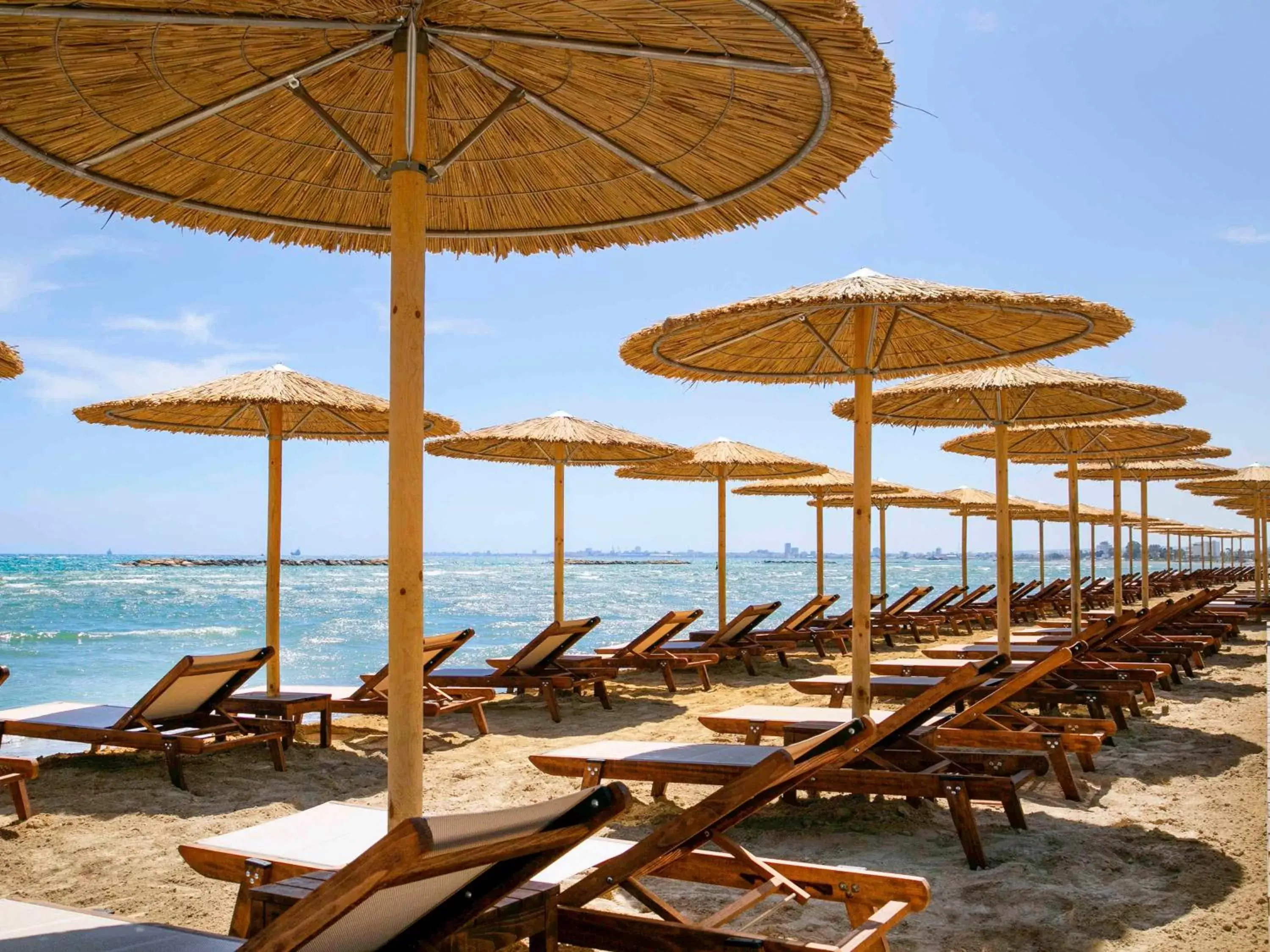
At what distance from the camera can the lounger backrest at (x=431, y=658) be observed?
6543 mm

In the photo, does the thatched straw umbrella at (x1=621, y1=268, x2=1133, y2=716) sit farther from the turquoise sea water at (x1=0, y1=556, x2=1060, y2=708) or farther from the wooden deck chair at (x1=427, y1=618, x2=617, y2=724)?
the turquoise sea water at (x1=0, y1=556, x2=1060, y2=708)

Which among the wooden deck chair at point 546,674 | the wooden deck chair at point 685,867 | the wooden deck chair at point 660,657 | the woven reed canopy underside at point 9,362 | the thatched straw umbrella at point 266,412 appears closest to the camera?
the wooden deck chair at point 685,867

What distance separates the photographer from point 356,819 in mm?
3150

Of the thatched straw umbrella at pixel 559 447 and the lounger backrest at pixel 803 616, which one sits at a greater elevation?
the thatched straw umbrella at pixel 559 447

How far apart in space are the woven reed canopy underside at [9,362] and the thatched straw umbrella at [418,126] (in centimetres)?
140

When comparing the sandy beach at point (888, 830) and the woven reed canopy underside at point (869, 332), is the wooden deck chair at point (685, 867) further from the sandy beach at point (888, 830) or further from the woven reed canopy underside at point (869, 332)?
the woven reed canopy underside at point (869, 332)

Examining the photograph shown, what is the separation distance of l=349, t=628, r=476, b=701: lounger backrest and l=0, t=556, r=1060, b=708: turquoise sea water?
28.7 ft

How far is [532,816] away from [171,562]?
111 metres

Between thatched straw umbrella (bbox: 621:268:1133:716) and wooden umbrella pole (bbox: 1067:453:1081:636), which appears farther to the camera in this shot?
wooden umbrella pole (bbox: 1067:453:1081:636)

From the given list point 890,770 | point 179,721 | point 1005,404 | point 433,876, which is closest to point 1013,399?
point 1005,404

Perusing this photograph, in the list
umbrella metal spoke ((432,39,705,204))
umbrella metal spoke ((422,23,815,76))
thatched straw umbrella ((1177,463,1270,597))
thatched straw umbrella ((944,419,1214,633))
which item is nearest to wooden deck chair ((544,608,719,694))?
thatched straw umbrella ((944,419,1214,633))

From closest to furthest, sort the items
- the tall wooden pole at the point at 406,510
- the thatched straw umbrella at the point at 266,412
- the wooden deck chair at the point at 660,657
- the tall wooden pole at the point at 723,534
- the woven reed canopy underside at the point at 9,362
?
the tall wooden pole at the point at 406,510 < the woven reed canopy underside at the point at 9,362 < the thatched straw umbrella at the point at 266,412 < the wooden deck chair at the point at 660,657 < the tall wooden pole at the point at 723,534

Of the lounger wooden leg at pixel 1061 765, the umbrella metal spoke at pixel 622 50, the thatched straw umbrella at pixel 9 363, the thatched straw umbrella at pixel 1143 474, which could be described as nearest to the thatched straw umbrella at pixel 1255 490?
the thatched straw umbrella at pixel 1143 474

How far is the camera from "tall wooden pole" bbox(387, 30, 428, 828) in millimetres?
2451
